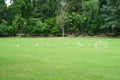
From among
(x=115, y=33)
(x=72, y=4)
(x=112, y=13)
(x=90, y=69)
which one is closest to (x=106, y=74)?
(x=90, y=69)

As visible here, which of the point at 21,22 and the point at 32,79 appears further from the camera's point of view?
the point at 21,22

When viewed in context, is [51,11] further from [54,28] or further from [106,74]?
[106,74]

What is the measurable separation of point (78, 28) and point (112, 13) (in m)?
10.7

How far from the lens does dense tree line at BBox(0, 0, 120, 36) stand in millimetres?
54031

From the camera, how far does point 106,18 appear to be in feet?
162

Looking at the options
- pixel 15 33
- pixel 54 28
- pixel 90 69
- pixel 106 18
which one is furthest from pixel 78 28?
pixel 90 69

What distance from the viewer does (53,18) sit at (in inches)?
2254

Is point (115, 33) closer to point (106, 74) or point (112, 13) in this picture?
point (112, 13)

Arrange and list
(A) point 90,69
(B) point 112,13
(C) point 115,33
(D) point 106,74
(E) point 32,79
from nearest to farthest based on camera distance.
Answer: (E) point 32,79 → (D) point 106,74 → (A) point 90,69 → (B) point 112,13 → (C) point 115,33

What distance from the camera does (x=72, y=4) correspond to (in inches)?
2283

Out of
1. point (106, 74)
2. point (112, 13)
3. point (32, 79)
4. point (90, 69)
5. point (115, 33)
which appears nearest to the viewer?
point (32, 79)

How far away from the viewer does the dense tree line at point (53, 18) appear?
54.0 metres

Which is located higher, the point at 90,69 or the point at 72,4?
the point at 72,4

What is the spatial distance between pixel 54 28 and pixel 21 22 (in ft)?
21.2
